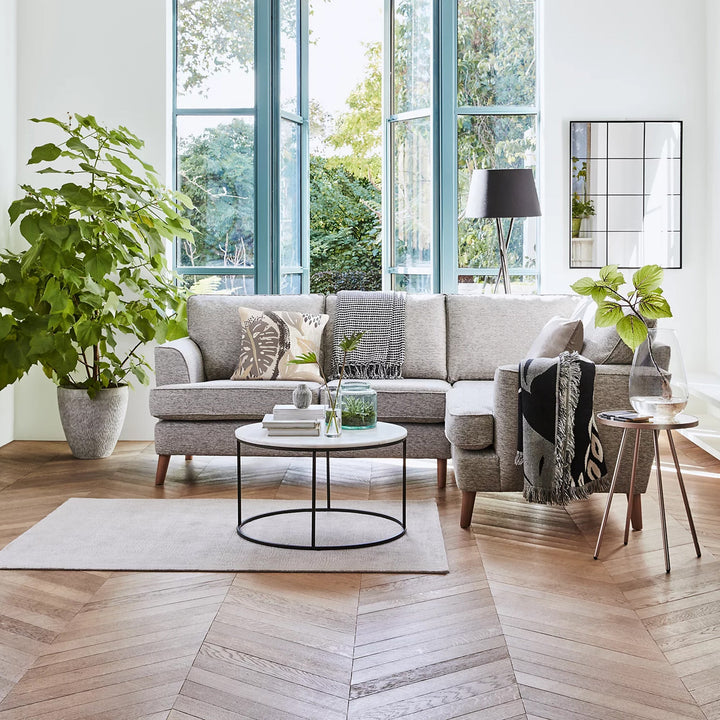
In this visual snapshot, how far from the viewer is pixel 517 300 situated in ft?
15.8

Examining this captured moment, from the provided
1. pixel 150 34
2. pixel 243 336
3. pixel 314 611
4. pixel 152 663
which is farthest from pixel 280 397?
pixel 150 34

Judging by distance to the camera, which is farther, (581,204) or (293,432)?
(581,204)

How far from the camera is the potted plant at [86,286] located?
4.45m

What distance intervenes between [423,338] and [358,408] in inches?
59.9

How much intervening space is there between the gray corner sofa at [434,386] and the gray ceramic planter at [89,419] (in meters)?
0.58

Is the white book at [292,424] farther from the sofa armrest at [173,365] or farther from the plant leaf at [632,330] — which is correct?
the sofa armrest at [173,365]

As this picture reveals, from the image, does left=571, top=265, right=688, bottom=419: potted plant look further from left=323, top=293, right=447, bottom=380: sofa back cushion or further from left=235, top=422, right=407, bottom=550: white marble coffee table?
left=323, top=293, right=447, bottom=380: sofa back cushion

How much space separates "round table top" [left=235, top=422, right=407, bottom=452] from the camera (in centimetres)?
306

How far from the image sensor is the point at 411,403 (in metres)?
4.20

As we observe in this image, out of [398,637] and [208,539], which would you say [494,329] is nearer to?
[208,539]

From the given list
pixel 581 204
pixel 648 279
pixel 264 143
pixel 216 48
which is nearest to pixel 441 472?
pixel 648 279

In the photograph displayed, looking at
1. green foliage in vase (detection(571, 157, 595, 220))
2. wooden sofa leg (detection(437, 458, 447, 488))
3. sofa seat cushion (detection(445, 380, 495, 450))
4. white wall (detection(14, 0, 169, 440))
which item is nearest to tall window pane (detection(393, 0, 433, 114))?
green foliage in vase (detection(571, 157, 595, 220))

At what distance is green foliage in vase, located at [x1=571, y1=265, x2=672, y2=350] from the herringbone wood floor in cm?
78

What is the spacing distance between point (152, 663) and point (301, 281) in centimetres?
404
